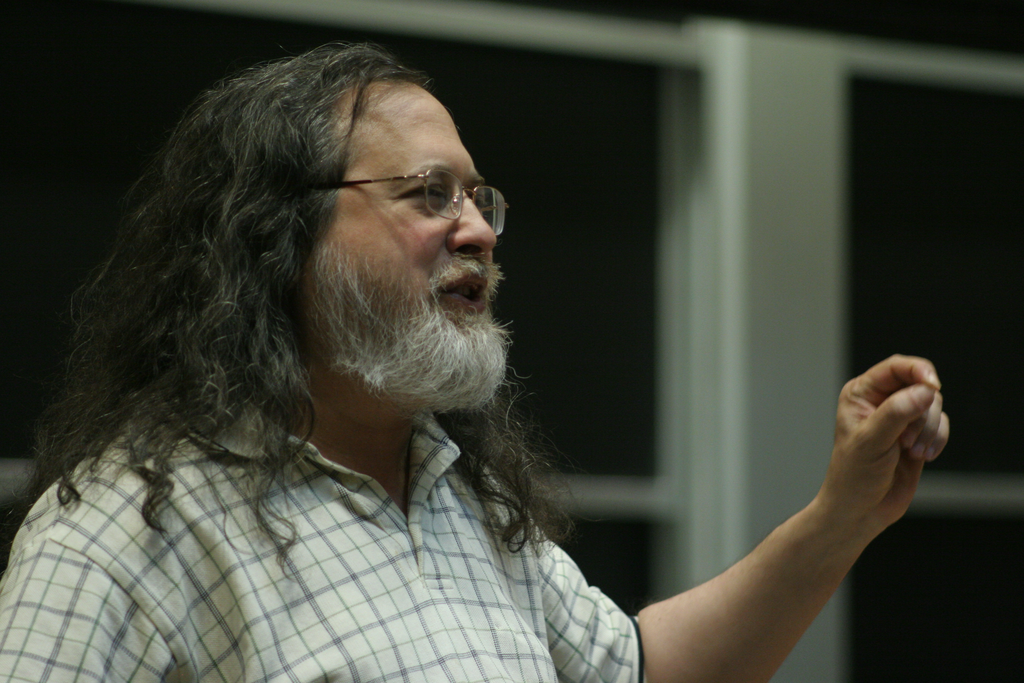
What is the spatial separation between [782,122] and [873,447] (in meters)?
2.19

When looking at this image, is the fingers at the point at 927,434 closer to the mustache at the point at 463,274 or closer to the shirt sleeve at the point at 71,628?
the mustache at the point at 463,274

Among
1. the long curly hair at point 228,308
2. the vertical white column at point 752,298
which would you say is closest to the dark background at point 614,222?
the vertical white column at point 752,298

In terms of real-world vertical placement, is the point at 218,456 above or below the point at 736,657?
above

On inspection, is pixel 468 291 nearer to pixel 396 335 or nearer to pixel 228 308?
pixel 396 335

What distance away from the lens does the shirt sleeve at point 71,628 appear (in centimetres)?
109

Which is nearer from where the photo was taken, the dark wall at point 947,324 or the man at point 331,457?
the man at point 331,457

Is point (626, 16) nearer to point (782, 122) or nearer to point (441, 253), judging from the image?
point (782, 122)

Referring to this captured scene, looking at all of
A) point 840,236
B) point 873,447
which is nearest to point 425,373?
point 873,447

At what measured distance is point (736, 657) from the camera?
1.53 metres

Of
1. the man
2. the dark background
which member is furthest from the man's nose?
the dark background

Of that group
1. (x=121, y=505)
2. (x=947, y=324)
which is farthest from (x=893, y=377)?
(x=947, y=324)

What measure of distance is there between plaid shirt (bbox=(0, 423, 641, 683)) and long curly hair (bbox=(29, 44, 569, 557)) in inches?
1.5

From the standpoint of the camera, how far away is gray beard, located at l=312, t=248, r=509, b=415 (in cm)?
141

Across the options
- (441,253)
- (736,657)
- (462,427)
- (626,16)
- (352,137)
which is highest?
(626,16)
